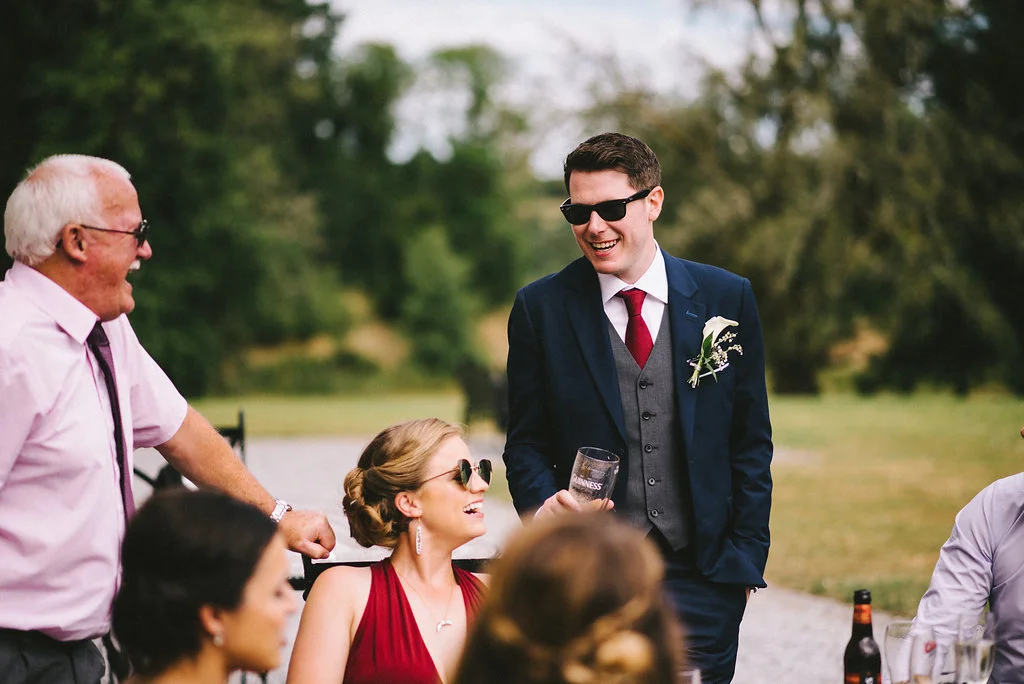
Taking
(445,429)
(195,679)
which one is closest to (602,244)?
(445,429)

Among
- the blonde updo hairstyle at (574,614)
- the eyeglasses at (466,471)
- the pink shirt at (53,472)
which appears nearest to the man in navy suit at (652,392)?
the eyeglasses at (466,471)

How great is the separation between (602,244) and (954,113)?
20.6 metres

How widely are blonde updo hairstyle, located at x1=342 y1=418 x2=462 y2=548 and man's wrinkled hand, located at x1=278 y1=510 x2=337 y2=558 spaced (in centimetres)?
10

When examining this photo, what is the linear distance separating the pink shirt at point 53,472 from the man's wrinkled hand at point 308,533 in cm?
64

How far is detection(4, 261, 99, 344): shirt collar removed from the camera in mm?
2723

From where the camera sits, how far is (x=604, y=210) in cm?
330

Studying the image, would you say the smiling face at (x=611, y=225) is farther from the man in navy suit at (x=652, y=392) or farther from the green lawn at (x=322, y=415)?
the green lawn at (x=322, y=415)

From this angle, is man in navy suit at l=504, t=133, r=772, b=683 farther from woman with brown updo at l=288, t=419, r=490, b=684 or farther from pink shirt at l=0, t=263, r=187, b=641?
pink shirt at l=0, t=263, r=187, b=641

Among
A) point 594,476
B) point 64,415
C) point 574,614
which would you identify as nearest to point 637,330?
point 594,476

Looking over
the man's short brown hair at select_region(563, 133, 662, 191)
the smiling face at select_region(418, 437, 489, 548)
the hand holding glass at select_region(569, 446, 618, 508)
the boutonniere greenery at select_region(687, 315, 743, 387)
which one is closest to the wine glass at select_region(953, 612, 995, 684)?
the hand holding glass at select_region(569, 446, 618, 508)

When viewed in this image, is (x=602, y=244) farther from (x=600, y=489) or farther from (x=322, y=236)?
(x=322, y=236)

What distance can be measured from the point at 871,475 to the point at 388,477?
12467 mm

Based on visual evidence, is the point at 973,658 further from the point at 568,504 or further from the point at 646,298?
the point at 646,298

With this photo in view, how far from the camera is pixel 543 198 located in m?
63.6
